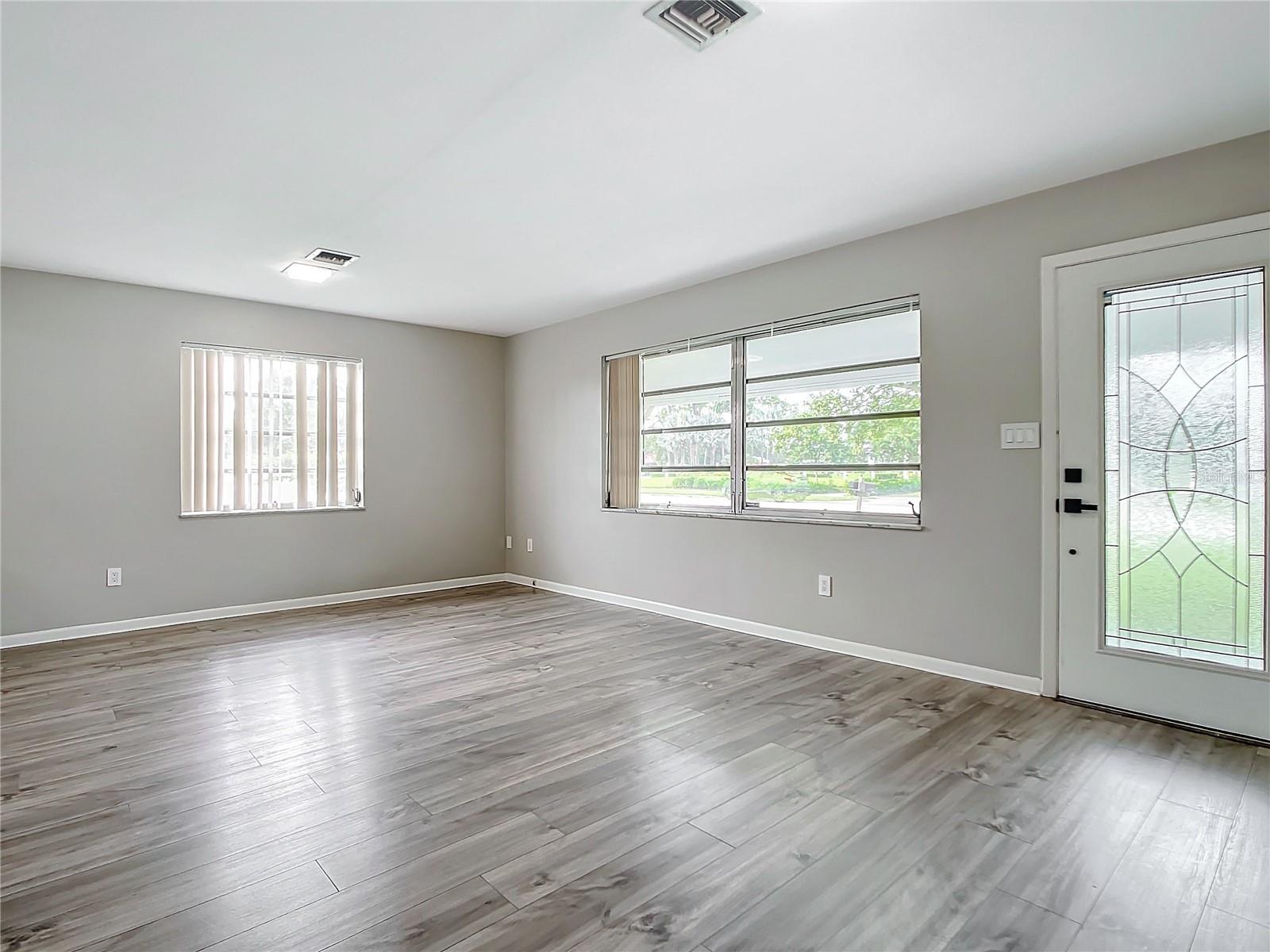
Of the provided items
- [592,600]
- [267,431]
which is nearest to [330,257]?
[267,431]

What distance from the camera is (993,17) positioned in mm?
2094

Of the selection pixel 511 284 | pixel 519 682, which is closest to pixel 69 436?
pixel 511 284

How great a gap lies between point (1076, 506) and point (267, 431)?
5.64 m

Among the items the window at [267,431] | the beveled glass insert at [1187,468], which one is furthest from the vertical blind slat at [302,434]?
the beveled glass insert at [1187,468]

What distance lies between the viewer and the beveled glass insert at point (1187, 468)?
9.25ft

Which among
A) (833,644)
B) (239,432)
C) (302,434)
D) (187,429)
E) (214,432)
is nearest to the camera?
(833,644)

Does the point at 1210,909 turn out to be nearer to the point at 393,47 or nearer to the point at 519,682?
the point at 519,682

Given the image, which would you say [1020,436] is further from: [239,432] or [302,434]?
[239,432]

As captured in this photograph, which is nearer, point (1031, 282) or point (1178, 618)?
point (1178, 618)

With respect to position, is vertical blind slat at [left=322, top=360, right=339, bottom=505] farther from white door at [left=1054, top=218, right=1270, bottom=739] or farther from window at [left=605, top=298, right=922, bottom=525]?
white door at [left=1054, top=218, right=1270, bottom=739]

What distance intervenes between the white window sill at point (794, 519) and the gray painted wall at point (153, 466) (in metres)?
2.26

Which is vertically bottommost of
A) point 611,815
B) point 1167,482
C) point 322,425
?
point 611,815

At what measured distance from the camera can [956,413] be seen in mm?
3742

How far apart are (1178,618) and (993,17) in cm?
257
